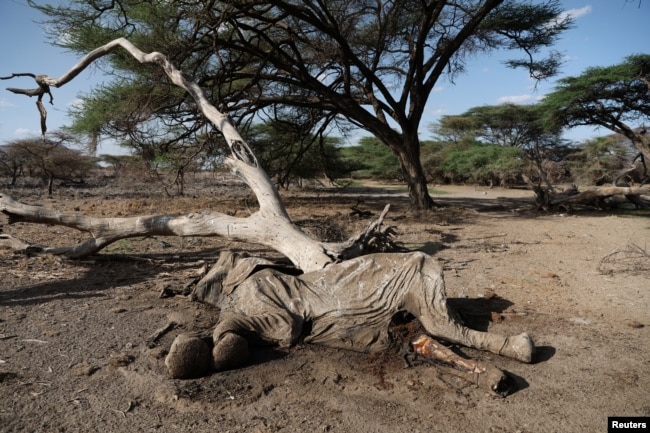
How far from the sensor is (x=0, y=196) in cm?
562

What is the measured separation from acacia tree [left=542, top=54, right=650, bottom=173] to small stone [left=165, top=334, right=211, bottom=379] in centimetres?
1273

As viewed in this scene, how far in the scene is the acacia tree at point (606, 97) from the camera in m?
11.9

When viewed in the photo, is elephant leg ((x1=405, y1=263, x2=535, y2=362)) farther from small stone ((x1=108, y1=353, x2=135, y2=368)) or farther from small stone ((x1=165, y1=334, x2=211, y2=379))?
small stone ((x1=108, y1=353, x2=135, y2=368))

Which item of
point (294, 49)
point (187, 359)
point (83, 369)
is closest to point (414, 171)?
point (294, 49)

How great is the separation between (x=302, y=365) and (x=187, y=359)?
2.43 ft

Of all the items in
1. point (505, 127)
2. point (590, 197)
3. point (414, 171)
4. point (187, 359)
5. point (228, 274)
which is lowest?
point (187, 359)

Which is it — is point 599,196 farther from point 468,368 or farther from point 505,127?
point 505,127

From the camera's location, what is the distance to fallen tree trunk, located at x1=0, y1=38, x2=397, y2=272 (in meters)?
4.21

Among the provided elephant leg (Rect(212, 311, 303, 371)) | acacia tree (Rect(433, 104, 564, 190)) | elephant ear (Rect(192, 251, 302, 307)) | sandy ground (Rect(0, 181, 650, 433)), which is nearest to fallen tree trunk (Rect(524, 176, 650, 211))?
sandy ground (Rect(0, 181, 650, 433))

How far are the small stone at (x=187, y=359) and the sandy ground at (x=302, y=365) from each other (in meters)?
0.06

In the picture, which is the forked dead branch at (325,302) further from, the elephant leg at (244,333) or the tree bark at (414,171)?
the tree bark at (414,171)

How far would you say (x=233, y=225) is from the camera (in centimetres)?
484

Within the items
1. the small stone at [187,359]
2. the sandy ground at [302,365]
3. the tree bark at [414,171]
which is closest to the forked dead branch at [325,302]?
the small stone at [187,359]

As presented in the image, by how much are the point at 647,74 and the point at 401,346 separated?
12779 millimetres
